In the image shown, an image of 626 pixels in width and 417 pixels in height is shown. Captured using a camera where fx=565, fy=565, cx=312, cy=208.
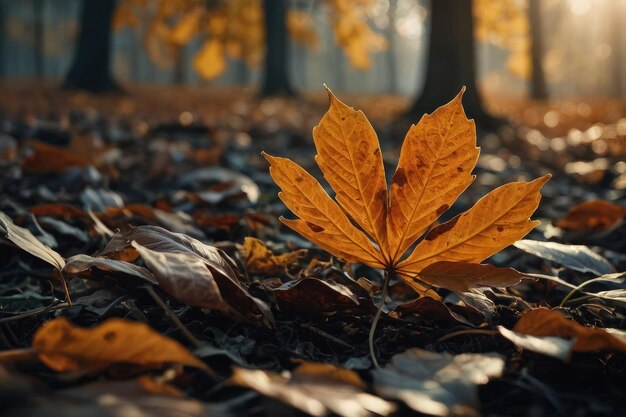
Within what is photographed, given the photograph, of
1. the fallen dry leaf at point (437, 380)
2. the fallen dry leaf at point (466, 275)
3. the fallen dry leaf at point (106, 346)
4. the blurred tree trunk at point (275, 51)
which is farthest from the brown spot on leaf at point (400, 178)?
the blurred tree trunk at point (275, 51)

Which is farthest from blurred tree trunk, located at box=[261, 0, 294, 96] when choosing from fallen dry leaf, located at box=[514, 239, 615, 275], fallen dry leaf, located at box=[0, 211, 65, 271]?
fallen dry leaf, located at box=[0, 211, 65, 271]

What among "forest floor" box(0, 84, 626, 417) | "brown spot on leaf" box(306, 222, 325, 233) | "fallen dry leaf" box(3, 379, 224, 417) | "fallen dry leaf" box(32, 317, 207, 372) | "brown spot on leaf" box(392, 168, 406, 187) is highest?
"brown spot on leaf" box(392, 168, 406, 187)

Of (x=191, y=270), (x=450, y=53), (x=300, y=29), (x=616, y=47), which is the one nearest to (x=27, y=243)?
(x=191, y=270)

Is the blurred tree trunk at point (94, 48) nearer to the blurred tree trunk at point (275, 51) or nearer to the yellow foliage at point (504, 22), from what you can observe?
the blurred tree trunk at point (275, 51)

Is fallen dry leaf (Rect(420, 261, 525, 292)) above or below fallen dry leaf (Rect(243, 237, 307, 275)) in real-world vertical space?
above

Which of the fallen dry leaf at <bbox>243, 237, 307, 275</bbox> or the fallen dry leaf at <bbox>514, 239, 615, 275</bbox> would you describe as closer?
the fallen dry leaf at <bbox>514, 239, 615, 275</bbox>

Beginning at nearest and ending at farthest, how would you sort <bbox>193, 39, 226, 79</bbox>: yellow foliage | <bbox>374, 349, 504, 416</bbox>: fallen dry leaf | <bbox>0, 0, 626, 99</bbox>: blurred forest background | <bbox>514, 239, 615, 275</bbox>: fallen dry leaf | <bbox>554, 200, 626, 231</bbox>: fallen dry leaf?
<bbox>374, 349, 504, 416</bbox>: fallen dry leaf < <bbox>514, 239, 615, 275</bbox>: fallen dry leaf < <bbox>554, 200, 626, 231</bbox>: fallen dry leaf < <bbox>193, 39, 226, 79</bbox>: yellow foliage < <bbox>0, 0, 626, 99</bbox>: blurred forest background

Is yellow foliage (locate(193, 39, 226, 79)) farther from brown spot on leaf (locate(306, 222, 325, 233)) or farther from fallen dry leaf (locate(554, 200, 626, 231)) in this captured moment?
brown spot on leaf (locate(306, 222, 325, 233))
